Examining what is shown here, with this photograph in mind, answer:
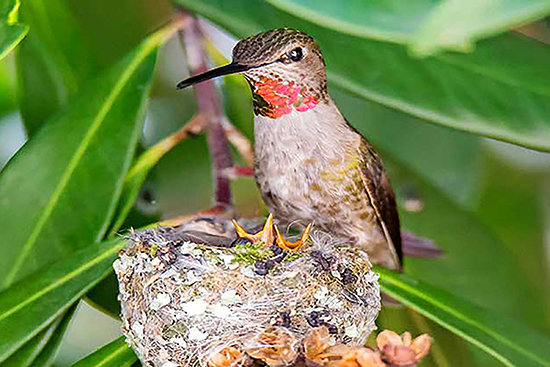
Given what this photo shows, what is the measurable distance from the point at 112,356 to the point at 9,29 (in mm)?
570

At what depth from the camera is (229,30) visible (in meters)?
1.83

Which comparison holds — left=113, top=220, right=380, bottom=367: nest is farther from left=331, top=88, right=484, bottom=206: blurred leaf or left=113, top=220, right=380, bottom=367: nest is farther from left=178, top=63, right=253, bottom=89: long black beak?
left=331, top=88, right=484, bottom=206: blurred leaf

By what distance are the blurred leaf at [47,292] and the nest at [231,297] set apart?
0.14ft

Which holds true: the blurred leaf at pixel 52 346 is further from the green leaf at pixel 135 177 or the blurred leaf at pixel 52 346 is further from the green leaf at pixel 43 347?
the green leaf at pixel 135 177

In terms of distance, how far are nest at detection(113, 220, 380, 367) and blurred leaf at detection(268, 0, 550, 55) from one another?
61 centimetres

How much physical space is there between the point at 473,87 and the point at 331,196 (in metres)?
0.35

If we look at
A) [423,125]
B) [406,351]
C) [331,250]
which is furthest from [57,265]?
[423,125]

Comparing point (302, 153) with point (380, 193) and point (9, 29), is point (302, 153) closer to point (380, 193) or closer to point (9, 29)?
point (380, 193)

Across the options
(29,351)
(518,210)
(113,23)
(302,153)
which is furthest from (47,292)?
(518,210)

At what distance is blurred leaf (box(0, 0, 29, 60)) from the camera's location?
1.35m

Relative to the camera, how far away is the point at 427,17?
0.90 meters

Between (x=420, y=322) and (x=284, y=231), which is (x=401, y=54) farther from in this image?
(x=420, y=322)

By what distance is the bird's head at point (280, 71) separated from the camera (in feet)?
5.42

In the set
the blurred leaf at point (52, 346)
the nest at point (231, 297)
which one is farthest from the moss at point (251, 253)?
the blurred leaf at point (52, 346)
